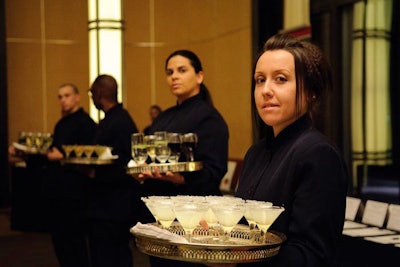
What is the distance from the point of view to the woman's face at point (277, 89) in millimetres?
1502

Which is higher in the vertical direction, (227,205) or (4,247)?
(227,205)

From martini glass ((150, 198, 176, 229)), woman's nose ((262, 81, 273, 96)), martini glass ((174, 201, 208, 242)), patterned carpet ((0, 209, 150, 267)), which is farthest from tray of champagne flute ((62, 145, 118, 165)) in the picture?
woman's nose ((262, 81, 273, 96))

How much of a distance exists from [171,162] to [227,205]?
4.40 ft

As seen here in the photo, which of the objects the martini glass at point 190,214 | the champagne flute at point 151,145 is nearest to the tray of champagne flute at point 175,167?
the champagne flute at point 151,145

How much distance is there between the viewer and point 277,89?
4.92 feet

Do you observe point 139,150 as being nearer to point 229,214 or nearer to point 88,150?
point 88,150

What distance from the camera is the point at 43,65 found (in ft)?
23.4

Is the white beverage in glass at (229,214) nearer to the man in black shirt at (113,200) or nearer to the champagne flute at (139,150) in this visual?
the champagne flute at (139,150)

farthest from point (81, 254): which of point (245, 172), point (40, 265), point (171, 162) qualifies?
point (245, 172)

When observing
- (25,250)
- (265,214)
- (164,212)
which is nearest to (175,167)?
(164,212)

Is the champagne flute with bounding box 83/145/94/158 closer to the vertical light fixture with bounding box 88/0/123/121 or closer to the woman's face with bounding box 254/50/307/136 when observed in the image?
the vertical light fixture with bounding box 88/0/123/121

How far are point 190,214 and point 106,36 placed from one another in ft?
11.5

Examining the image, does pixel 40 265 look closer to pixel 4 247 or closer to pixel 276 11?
pixel 4 247

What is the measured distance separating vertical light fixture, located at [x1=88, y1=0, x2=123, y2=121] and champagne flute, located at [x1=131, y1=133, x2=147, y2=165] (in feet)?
5.90
